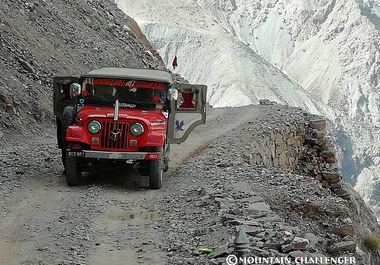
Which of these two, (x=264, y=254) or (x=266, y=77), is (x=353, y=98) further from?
(x=264, y=254)

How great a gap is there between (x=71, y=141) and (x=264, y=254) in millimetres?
6155

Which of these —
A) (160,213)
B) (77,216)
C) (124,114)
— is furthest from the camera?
(124,114)

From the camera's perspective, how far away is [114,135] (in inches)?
513

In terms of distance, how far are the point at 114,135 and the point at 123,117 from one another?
0.41m

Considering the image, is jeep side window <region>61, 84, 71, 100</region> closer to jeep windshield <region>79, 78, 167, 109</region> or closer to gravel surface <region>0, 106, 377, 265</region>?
jeep windshield <region>79, 78, 167, 109</region>

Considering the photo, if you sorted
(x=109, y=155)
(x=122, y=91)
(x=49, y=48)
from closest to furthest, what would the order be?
(x=109, y=155) → (x=122, y=91) → (x=49, y=48)

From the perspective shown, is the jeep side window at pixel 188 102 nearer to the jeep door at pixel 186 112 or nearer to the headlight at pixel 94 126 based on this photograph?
the jeep door at pixel 186 112

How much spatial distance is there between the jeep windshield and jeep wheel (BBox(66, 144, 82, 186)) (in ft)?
4.37

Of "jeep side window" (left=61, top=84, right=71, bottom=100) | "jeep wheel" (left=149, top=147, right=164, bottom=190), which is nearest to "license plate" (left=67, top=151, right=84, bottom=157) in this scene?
"jeep wheel" (left=149, top=147, right=164, bottom=190)

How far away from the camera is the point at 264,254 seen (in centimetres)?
805

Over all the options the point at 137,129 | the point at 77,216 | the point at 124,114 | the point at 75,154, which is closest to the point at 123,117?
the point at 124,114

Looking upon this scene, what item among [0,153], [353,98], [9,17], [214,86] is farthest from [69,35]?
[353,98]

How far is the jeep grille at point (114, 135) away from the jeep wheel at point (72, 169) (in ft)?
2.07

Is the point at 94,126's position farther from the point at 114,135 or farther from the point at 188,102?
the point at 188,102
